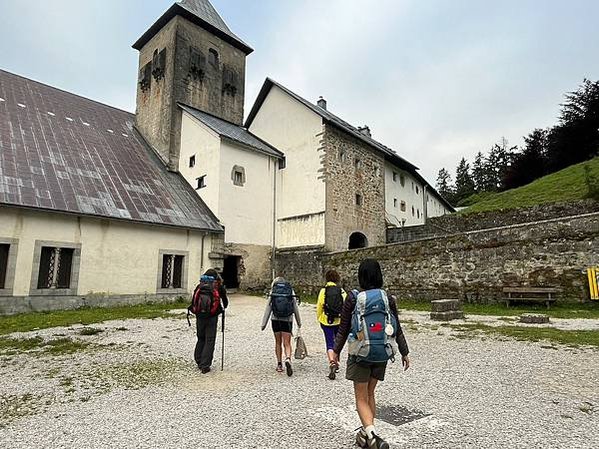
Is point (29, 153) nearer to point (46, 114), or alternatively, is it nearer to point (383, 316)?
point (46, 114)

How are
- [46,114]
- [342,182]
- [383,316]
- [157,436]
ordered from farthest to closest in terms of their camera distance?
[342,182] < [46,114] < [157,436] < [383,316]

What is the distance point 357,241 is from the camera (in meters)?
23.0

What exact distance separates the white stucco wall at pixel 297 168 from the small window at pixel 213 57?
4.27 m

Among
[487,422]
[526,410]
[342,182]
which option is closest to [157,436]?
[487,422]

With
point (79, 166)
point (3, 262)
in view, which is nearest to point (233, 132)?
point (79, 166)

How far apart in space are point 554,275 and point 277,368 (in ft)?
33.9

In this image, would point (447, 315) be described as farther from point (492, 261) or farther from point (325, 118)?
point (325, 118)

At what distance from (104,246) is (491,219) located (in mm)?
19123

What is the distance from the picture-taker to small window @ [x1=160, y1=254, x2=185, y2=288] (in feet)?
54.2

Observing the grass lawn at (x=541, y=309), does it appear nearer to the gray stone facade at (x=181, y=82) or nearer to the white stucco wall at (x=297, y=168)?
the white stucco wall at (x=297, y=168)

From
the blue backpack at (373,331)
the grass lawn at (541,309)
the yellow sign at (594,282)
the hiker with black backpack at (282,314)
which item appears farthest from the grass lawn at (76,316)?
the yellow sign at (594,282)

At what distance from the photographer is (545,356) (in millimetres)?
6406

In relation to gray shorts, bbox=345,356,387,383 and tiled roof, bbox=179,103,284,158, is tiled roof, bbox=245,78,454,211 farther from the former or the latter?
gray shorts, bbox=345,356,387,383

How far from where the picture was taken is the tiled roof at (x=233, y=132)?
20.5 m
